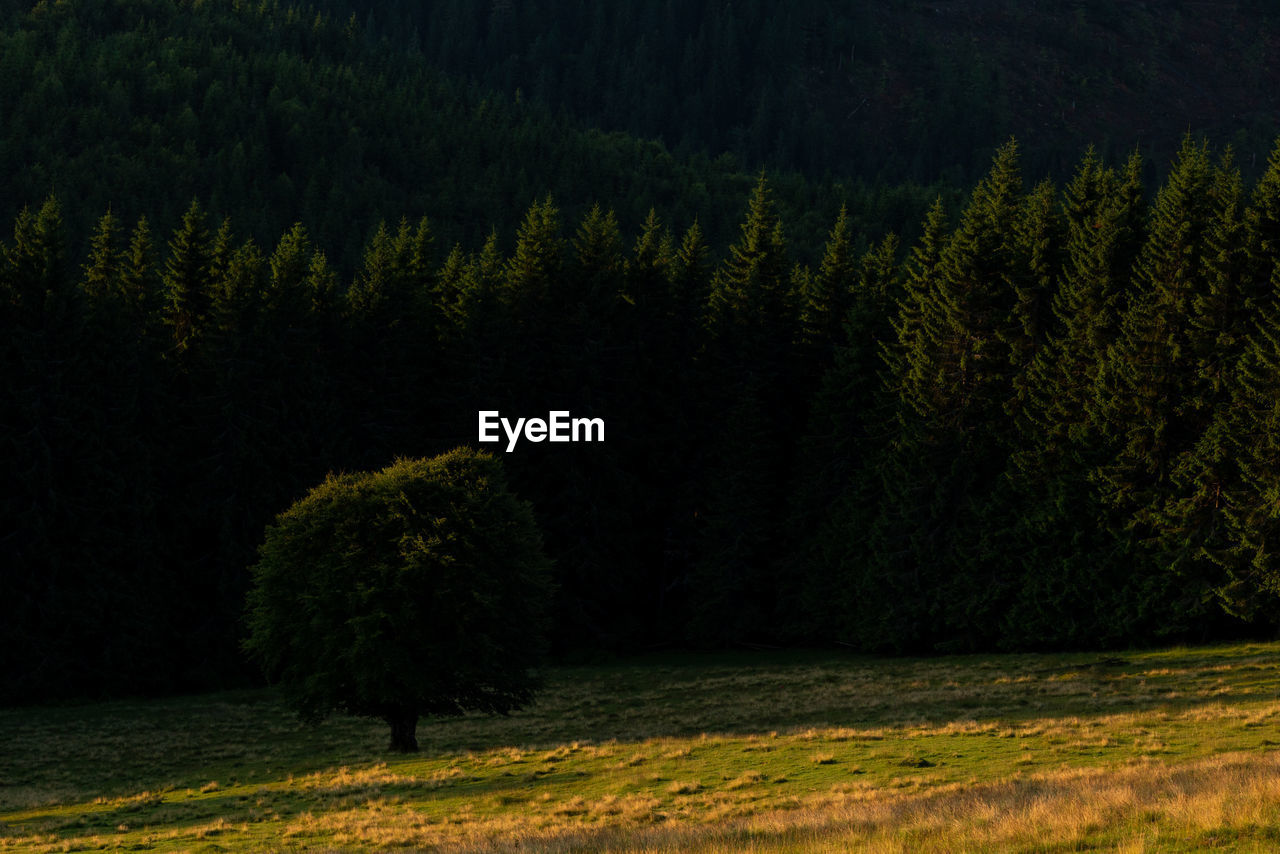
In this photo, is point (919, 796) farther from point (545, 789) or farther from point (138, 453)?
point (138, 453)

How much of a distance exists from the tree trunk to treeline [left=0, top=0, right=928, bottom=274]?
3744 inches

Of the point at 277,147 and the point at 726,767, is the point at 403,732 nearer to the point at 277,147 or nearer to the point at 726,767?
the point at 726,767

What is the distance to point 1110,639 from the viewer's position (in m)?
58.6

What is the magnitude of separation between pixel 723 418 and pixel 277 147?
102801mm

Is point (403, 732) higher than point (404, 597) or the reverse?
the reverse

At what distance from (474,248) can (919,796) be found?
12461 cm

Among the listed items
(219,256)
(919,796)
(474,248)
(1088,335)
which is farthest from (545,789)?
(474,248)

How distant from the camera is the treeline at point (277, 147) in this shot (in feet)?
448

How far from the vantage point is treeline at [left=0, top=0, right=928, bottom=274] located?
5379 inches

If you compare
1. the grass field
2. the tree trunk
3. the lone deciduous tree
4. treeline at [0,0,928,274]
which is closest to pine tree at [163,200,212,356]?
the grass field

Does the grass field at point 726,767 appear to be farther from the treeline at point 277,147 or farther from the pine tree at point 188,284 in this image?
the treeline at point 277,147

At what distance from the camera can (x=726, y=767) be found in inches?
1298

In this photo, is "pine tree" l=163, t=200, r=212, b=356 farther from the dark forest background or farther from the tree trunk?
the tree trunk

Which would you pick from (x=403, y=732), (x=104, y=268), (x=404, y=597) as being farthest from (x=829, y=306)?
(x=403, y=732)
